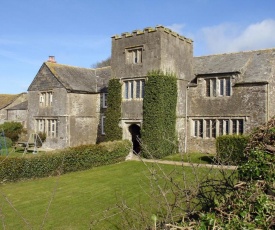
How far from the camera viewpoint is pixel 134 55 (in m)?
23.3

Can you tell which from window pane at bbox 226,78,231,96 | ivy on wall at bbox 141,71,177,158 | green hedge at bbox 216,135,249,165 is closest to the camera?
green hedge at bbox 216,135,249,165

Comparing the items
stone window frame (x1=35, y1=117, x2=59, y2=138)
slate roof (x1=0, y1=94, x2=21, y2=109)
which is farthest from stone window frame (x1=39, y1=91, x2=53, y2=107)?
slate roof (x1=0, y1=94, x2=21, y2=109)

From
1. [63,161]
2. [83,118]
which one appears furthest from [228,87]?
[63,161]

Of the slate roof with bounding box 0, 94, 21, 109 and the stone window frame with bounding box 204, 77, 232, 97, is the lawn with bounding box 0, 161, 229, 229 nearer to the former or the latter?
the stone window frame with bounding box 204, 77, 232, 97

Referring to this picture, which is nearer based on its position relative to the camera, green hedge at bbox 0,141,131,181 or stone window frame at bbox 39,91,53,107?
green hedge at bbox 0,141,131,181

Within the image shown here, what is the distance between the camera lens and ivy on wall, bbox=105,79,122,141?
77.3 ft

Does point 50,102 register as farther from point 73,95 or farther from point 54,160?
point 54,160

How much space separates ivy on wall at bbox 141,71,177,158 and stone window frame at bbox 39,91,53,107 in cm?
1047

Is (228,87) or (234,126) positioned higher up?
(228,87)

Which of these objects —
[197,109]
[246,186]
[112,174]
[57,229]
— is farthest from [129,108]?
[246,186]

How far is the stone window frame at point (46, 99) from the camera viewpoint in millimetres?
28234

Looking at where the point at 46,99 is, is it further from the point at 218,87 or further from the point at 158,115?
the point at 218,87

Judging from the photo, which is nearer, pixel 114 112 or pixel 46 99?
pixel 114 112

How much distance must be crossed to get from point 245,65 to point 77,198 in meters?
15.5
